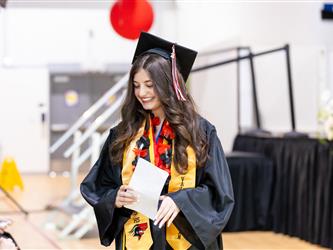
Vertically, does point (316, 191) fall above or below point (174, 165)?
below

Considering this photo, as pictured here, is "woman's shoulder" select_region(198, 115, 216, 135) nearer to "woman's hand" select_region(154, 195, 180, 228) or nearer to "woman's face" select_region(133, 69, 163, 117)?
"woman's face" select_region(133, 69, 163, 117)

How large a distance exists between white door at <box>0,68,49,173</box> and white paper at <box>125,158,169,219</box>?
10.9 m

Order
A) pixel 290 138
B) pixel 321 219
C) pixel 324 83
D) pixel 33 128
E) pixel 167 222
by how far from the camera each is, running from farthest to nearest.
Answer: pixel 33 128 < pixel 324 83 < pixel 290 138 < pixel 321 219 < pixel 167 222

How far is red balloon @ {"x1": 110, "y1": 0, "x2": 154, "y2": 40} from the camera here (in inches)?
247

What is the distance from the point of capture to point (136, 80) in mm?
2189

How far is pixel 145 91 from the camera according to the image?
216 centimetres

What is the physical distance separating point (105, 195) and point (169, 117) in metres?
0.34

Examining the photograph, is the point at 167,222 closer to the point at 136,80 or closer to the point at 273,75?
the point at 136,80

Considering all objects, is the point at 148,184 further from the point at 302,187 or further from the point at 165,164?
the point at 302,187

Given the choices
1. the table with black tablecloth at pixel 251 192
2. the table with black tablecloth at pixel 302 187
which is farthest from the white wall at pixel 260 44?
the table with black tablecloth at pixel 251 192

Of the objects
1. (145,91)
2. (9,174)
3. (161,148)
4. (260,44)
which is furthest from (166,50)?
(260,44)

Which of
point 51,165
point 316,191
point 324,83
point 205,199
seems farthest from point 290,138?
point 51,165

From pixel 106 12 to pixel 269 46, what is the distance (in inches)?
208

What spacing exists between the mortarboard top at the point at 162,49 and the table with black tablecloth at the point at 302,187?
3.62 meters
